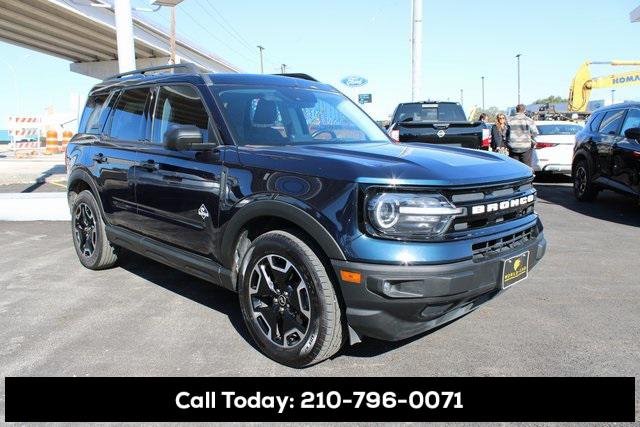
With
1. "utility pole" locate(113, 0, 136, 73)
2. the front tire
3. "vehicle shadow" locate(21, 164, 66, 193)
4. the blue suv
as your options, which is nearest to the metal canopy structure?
"vehicle shadow" locate(21, 164, 66, 193)

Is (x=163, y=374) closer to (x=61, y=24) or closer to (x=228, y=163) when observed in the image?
(x=228, y=163)

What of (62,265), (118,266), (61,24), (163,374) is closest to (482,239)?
(163,374)

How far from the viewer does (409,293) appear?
2588 mm

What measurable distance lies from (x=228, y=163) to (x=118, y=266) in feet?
9.46

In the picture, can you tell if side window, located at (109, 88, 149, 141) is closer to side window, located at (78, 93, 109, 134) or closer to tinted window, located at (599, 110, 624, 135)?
side window, located at (78, 93, 109, 134)

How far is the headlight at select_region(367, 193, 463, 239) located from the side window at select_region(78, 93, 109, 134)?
3.60 metres

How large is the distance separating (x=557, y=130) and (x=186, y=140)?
34.5 ft

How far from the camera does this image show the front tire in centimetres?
278

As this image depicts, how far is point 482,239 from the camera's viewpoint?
2.81 meters

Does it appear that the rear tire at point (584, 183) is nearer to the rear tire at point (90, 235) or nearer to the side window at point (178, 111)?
the side window at point (178, 111)

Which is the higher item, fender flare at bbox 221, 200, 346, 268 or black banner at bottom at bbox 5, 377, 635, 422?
fender flare at bbox 221, 200, 346, 268

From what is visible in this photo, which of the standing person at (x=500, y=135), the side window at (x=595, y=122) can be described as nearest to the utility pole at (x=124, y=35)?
the standing person at (x=500, y=135)

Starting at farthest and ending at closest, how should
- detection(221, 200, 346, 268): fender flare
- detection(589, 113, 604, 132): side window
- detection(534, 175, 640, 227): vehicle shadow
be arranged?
detection(589, 113, 604, 132): side window < detection(534, 175, 640, 227): vehicle shadow < detection(221, 200, 346, 268): fender flare

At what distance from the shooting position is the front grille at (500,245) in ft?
9.13
